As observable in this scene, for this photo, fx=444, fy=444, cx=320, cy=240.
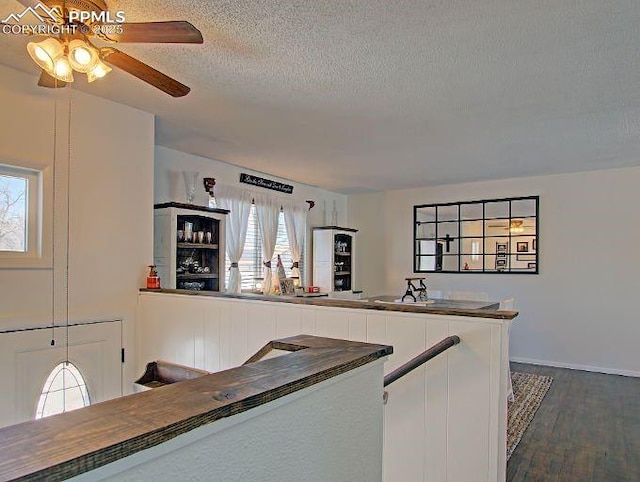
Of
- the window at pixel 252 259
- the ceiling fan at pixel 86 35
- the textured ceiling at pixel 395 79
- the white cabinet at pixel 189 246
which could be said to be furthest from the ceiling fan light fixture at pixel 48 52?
the window at pixel 252 259

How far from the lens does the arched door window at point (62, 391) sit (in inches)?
119

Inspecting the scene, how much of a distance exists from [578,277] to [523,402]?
226 centimetres

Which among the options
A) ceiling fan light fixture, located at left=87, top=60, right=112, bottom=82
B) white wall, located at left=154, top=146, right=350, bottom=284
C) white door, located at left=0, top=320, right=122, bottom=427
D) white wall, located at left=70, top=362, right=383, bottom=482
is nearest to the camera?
white wall, located at left=70, top=362, right=383, bottom=482

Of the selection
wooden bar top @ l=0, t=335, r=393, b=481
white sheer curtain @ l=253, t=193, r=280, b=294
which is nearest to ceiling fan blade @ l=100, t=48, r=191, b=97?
wooden bar top @ l=0, t=335, r=393, b=481

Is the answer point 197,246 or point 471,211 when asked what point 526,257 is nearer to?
point 471,211

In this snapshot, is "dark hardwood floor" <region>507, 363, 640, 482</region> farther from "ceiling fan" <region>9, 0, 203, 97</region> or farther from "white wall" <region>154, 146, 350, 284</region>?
"white wall" <region>154, 146, 350, 284</region>

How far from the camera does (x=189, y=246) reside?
14.7 ft

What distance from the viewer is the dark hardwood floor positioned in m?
2.96

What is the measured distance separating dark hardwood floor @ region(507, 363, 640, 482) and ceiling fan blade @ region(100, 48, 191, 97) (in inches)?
124

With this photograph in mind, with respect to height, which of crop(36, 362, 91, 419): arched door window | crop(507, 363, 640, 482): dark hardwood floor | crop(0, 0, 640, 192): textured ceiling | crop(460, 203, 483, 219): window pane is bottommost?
crop(507, 363, 640, 482): dark hardwood floor

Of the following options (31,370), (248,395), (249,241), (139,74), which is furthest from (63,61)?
(249,241)

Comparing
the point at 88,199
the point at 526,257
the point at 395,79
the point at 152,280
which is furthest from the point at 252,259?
the point at 526,257

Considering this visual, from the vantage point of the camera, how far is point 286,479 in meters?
0.99

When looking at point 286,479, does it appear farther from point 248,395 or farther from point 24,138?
point 24,138
